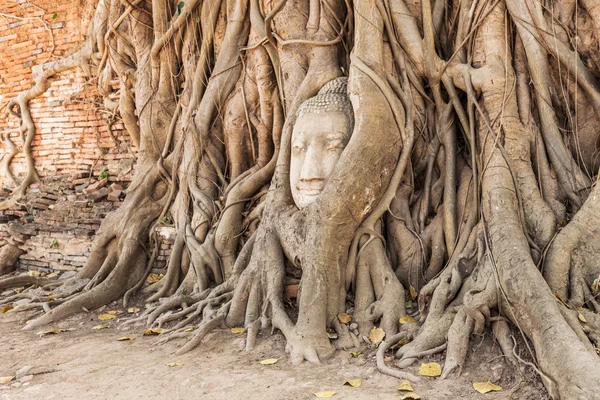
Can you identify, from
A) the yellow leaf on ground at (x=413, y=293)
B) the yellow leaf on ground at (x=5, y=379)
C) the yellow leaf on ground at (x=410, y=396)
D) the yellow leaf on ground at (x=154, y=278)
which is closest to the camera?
the yellow leaf on ground at (x=410, y=396)

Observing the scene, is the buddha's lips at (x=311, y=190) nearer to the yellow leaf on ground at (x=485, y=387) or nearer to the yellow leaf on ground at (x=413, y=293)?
the yellow leaf on ground at (x=413, y=293)

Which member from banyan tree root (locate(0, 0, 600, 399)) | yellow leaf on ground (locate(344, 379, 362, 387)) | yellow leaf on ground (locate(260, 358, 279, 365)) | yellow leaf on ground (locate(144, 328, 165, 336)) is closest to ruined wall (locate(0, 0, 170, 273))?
banyan tree root (locate(0, 0, 600, 399))

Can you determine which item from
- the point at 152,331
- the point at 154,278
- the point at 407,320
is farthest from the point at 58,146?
the point at 407,320

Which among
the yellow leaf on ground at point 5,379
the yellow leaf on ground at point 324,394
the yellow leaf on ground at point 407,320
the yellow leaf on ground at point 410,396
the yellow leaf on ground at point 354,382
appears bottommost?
the yellow leaf on ground at point 5,379

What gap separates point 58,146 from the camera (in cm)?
673

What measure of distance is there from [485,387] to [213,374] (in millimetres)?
1382

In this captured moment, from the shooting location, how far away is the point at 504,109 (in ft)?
10.8

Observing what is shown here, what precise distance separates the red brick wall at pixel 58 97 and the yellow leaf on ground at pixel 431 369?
186 inches

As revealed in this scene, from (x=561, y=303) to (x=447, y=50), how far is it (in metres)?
2.09

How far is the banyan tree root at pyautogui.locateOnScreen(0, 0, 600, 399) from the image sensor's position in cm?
280

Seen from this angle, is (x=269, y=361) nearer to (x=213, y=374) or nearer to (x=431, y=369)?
(x=213, y=374)

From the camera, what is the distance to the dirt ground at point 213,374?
2.38m

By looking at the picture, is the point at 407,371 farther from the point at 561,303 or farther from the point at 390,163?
the point at 390,163

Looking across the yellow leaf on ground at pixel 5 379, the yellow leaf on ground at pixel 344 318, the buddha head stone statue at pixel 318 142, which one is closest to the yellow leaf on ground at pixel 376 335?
the yellow leaf on ground at pixel 344 318
